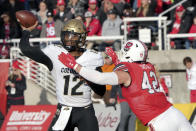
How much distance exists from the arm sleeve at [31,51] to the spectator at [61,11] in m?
8.04

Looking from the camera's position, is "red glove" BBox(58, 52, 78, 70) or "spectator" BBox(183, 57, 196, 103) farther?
"spectator" BBox(183, 57, 196, 103)

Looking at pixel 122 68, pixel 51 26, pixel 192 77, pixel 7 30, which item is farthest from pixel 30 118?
pixel 122 68

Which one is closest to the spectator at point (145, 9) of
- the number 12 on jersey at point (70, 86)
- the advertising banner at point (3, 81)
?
the advertising banner at point (3, 81)

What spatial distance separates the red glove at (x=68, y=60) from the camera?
5.69 m

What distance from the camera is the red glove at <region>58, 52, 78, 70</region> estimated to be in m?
5.69

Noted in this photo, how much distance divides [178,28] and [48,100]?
13.3 feet

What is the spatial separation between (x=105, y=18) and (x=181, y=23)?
2082 millimetres

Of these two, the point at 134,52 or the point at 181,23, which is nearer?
the point at 134,52

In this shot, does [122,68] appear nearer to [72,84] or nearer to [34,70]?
[72,84]

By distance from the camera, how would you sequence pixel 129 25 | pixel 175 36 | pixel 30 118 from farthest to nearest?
pixel 129 25, pixel 175 36, pixel 30 118

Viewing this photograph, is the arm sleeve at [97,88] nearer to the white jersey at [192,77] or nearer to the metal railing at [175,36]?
the white jersey at [192,77]

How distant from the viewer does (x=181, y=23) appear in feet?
45.8

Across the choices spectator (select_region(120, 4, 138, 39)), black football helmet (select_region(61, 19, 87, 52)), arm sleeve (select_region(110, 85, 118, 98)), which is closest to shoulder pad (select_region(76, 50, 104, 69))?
black football helmet (select_region(61, 19, 87, 52))

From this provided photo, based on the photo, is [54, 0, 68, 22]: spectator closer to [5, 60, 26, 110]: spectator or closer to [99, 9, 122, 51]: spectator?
[99, 9, 122, 51]: spectator
